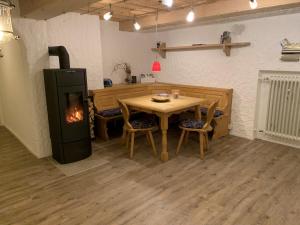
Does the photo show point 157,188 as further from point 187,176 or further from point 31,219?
point 31,219

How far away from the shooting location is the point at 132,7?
3514 millimetres

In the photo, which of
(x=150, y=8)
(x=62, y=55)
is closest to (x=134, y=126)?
(x=62, y=55)

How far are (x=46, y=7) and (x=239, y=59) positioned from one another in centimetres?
317

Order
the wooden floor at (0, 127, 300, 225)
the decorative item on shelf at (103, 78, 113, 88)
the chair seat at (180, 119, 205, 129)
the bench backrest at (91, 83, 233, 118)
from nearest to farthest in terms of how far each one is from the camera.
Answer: the wooden floor at (0, 127, 300, 225)
the chair seat at (180, 119, 205, 129)
the bench backrest at (91, 83, 233, 118)
the decorative item on shelf at (103, 78, 113, 88)

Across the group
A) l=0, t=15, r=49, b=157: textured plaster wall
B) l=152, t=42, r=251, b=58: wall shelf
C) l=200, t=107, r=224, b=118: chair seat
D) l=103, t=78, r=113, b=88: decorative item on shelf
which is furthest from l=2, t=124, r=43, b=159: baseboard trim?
l=152, t=42, r=251, b=58: wall shelf

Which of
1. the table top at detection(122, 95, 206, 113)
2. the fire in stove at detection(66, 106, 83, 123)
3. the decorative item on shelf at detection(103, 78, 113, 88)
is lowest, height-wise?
the fire in stove at detection(66, 106, 83, 123)

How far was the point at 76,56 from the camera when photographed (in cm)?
392

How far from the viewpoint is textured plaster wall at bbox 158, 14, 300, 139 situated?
11.6 feet

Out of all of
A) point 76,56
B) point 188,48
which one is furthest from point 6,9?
point 188,48

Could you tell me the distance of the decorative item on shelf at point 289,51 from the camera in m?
3.31

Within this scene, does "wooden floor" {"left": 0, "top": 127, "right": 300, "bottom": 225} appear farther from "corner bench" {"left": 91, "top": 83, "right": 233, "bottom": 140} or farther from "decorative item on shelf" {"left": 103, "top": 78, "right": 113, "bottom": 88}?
"decorative item on shelf" {"left": 103, "top": 78, "right": 113, "bottom": 88}

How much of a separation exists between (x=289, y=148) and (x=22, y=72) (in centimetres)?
430

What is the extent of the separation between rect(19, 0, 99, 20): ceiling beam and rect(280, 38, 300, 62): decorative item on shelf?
9.50ft

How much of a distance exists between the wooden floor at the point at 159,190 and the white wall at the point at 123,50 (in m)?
2.08
